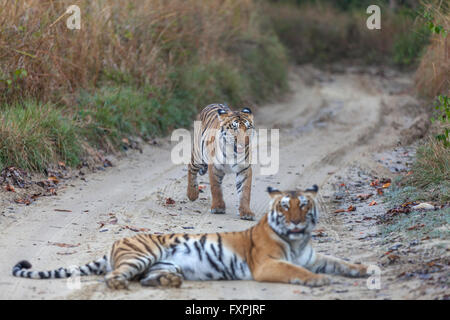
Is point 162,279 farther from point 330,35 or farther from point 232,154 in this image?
point 330,35

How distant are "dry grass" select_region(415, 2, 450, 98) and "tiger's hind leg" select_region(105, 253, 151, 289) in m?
6.02

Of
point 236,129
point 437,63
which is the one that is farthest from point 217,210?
point 437,63

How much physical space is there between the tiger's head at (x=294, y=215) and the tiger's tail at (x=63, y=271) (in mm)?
1304

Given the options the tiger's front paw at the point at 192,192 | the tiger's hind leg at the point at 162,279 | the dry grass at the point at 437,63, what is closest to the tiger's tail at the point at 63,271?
the tiger's hind leg at the point at 162,279

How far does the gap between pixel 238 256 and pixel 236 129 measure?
2418mm

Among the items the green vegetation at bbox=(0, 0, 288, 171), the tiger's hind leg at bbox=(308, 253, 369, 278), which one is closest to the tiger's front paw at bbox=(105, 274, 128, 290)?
the tiger's hind leg at bbox=(308, 253, 369, 278)

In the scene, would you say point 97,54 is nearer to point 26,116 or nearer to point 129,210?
point 26,116

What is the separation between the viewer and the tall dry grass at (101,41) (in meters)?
9.55

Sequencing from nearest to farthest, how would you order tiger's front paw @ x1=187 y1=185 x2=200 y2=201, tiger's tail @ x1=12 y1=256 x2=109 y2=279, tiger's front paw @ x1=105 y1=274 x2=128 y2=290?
tiger's front paw @ x1=105 y1=274 x2=128 y2=290 → tiger's tail @ x1=12 y1=256 x2=109 y2=279 → tiger's front paw @ x1=187 y1=185 x2=200 y2=201

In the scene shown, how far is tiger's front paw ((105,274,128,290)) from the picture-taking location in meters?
4.68

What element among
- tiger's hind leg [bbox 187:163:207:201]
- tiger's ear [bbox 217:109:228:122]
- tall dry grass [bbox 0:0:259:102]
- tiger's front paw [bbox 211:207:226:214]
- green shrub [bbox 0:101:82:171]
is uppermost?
tall dry grass [bbox 0:0:259:102]

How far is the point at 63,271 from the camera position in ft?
16.5

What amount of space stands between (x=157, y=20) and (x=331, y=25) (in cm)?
1272

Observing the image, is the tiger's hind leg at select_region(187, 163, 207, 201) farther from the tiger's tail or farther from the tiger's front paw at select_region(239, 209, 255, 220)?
the tiger's tail
